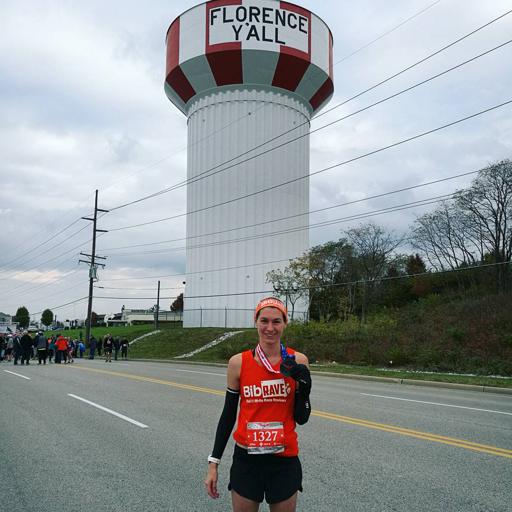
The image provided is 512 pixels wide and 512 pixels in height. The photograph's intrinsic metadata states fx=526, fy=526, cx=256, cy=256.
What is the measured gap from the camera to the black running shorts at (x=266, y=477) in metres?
3.00

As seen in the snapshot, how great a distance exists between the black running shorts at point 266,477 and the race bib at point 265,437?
0.06 meters

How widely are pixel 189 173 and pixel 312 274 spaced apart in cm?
1566

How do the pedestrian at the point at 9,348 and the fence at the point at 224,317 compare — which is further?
the fence at the point at 224,317

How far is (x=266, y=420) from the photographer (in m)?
3.10

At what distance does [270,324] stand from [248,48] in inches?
1622

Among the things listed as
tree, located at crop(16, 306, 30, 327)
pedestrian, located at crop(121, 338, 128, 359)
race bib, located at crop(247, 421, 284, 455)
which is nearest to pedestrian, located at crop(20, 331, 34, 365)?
pedestrian, located at crop(121, 338, 128, 359)

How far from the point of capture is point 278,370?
10.3 ft

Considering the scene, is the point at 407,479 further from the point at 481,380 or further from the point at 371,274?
the point at 371,274

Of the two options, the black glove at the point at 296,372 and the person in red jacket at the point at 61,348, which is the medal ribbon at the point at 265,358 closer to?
the black glove at the point at 296,372

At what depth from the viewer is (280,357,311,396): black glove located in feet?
9.77

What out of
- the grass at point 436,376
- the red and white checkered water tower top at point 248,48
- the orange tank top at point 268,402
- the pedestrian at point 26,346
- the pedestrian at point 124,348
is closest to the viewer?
the orange tank top at point 268,402

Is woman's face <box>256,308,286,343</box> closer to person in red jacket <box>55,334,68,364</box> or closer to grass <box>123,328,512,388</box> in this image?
grass <box>123,328,512,388</box>

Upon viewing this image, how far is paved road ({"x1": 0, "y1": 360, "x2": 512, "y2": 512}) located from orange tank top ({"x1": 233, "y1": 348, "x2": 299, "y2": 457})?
2077 millimetres

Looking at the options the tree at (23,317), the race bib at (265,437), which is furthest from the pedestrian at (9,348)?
the tree at (23,317)
